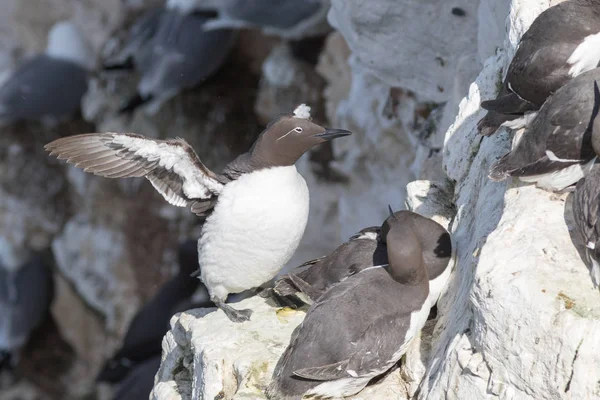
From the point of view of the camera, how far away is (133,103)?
8469 mm

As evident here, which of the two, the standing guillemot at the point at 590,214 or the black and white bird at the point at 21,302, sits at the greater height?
the standing guillemot at the point at 590,214

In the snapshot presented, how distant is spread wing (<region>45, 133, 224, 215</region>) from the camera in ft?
12.6

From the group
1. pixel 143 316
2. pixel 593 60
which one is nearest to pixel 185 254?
pixel 143 316

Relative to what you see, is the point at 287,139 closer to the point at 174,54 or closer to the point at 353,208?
the point at 353,208

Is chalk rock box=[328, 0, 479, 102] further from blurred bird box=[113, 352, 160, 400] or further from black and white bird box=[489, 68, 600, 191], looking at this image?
blurred bird box=[113, 352, 160, 400]

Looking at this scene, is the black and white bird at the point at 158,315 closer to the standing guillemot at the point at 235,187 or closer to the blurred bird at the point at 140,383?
the blurred bird at the point at 140,383

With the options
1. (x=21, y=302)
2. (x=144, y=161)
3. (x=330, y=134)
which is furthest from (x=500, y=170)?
(x=21, y=302)

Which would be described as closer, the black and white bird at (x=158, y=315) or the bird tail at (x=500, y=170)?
the bird tail at (x=500, y=170)

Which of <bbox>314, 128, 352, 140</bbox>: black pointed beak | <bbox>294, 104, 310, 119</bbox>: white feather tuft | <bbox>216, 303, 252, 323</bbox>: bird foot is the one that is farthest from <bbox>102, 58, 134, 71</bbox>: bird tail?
<bbox>216, 303, 252, 323</bbox>: bird foot

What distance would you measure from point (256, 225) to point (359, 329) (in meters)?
0.90

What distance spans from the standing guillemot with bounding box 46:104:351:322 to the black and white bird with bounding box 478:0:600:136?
2.41ft

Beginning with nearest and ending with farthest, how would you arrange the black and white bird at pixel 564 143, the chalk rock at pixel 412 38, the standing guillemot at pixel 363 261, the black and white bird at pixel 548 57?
the black and white bird at pixel 564 143
the black and white bird at pixel 548 57
the standing guillemot at pixel 363 261
the chalk rock at pixel 412 38

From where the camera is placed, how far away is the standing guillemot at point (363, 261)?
10.6 ft

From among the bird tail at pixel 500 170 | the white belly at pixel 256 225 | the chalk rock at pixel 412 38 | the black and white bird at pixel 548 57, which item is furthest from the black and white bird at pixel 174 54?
the bird tail at pixel 500 170
